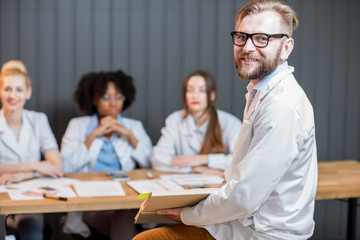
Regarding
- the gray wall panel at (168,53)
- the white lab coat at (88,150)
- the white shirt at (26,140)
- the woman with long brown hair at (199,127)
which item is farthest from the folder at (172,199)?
the gray wall panel at (168,53)

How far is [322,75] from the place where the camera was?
14.4 feet

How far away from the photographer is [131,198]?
2.32 meters

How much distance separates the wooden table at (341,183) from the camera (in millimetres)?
2566

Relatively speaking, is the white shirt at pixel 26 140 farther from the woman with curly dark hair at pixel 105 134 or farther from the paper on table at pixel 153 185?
the paper on table at pixel 153 185

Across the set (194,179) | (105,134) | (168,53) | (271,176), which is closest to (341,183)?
(194,179)

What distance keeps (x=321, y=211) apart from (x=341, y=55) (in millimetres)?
1469

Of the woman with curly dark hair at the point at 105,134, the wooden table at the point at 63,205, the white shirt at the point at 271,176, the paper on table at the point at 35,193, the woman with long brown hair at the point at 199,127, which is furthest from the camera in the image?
the woman with curly dark hair at the point at 105,134

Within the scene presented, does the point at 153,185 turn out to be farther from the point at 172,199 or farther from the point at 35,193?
the point at 172,199

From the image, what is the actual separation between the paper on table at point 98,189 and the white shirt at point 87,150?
86 centimetres

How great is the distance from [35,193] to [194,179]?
35.4 inches

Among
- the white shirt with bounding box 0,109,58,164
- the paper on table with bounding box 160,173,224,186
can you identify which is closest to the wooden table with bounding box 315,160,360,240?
the paper on table with bounding box 160,173,224,186

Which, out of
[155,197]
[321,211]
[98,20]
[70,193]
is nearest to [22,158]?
[70,193]

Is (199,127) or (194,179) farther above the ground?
(199,127)

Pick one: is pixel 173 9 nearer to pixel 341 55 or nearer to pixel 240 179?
pixel 341 55
